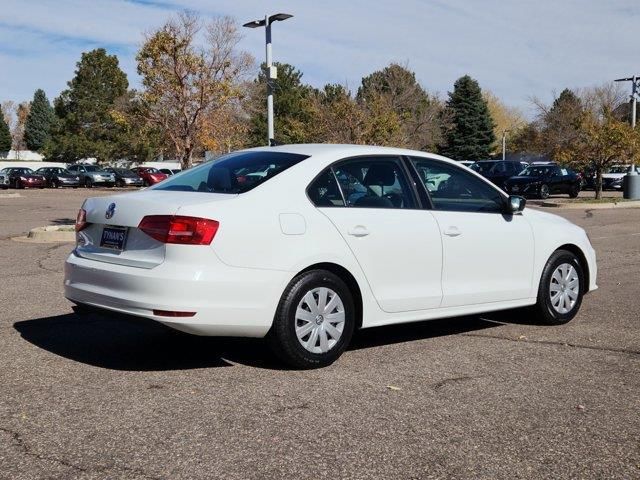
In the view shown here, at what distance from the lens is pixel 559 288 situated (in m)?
6.99

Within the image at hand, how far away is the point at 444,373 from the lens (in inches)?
208

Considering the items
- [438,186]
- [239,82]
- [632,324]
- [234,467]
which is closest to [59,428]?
[234,467]

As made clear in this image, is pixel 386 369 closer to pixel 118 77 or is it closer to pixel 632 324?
pixel 632 324

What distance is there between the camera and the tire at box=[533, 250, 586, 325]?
6.82 meters

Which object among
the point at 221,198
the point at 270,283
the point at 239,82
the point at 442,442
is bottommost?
the point at 442,442

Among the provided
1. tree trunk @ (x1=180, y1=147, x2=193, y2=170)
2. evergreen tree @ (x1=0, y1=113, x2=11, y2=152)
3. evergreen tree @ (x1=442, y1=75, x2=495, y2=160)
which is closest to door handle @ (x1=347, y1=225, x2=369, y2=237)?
tree trunk @ (x1=180, y1=147, x2=193, y2=170)

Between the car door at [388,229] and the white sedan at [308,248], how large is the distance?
0.4 inches

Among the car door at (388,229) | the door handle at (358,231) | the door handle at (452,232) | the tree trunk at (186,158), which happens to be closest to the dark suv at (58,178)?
the tree trunk at (186,158)

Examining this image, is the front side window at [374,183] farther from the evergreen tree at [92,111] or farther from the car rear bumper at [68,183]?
the evergreen tree at [92,111]

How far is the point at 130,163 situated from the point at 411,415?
6451 cm

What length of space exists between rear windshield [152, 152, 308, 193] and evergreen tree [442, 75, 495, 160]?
69.5 meters

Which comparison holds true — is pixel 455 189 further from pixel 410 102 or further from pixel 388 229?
pixel 410 102

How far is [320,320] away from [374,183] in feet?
4.11

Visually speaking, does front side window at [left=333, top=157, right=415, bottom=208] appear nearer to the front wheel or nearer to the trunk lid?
the trunk lid
